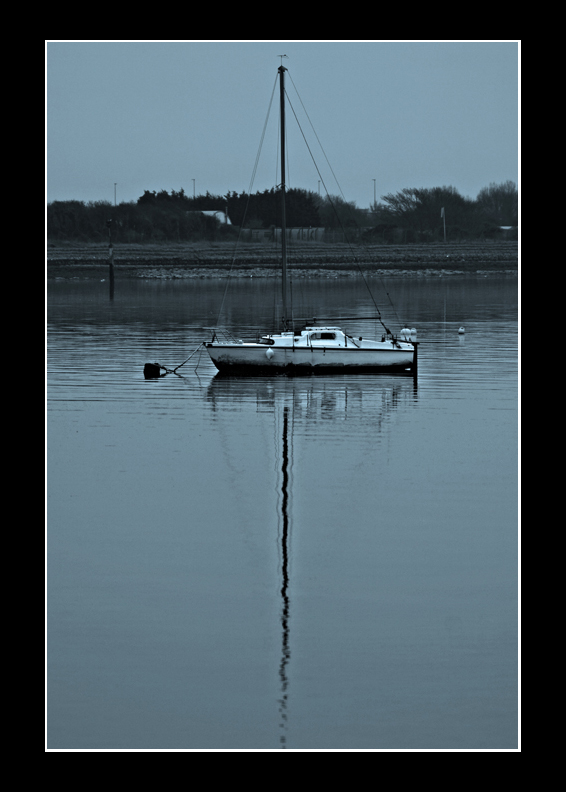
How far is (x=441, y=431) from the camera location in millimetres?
39062

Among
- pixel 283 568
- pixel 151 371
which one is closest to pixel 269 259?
Result: pixel 151 371

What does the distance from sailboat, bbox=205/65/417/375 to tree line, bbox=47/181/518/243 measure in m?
130

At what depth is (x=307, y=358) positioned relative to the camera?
5066cm

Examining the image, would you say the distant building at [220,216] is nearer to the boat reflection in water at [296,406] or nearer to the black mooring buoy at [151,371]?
the black mooring buoy at [151,371]

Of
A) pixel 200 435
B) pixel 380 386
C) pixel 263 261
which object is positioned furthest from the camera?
pixel 263 261

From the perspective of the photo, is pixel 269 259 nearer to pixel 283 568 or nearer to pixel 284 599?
pixel 283 568

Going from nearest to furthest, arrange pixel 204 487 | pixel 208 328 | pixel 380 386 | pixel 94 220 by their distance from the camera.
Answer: pixel 204 487 → pixel 380 386 → pixel 208 328 → pixel 94 220

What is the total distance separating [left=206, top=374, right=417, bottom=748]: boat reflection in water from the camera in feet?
100

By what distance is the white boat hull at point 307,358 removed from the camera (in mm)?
49969

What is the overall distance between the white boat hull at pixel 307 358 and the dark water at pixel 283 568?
133 centimetres
